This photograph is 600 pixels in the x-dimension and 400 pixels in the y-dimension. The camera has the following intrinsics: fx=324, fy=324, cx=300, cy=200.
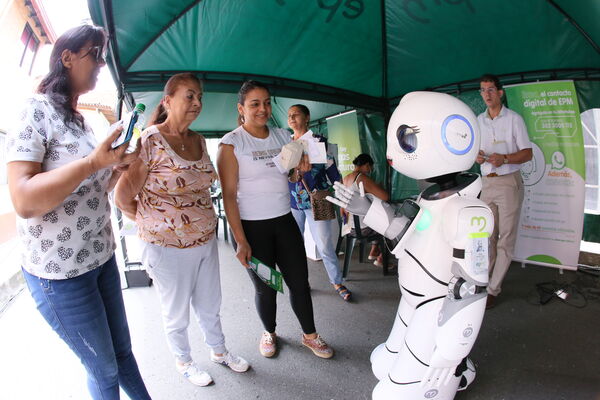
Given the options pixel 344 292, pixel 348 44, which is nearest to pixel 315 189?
pixel 344 292

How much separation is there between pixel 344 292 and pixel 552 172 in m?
2.48

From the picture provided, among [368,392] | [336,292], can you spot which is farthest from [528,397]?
[336,292]

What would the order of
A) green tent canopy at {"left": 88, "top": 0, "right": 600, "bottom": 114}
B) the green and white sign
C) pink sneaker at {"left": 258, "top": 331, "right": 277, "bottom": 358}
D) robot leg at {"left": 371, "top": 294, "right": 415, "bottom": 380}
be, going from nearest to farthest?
robot leg at {"left": 371, "top": 294, "right": 415, "bottom": 380} < pink sneaker at {"left": 258, "top": 331, "right": 277, "bottom": 358} < green tent canopy at {"left": 88, "top": 0, "right": 600, "bottom": 114} < the green and white sign

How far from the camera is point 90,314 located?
3.59 feet

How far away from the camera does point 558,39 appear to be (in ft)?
9.45

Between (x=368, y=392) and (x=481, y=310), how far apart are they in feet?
A: 3.02

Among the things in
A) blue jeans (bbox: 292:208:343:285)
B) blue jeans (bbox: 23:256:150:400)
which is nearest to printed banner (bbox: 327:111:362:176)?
blue jeans (bbox: 292:208:343:285)

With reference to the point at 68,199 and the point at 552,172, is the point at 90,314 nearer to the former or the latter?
the point at 68,199

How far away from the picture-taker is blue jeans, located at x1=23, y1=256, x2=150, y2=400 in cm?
104

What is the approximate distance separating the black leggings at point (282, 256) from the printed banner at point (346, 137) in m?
2.94

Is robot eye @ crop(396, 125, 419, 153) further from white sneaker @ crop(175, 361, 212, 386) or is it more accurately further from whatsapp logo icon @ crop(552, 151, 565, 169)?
whatsapp logo icon @ crop(552, 151, 565, 169)

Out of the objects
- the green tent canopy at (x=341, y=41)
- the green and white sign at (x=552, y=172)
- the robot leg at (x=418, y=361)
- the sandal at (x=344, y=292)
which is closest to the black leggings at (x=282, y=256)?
the robot leg at (x=418, y=361)

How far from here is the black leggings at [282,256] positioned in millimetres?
1886

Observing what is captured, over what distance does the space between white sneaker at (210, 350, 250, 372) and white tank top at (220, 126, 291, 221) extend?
37.1 inches
